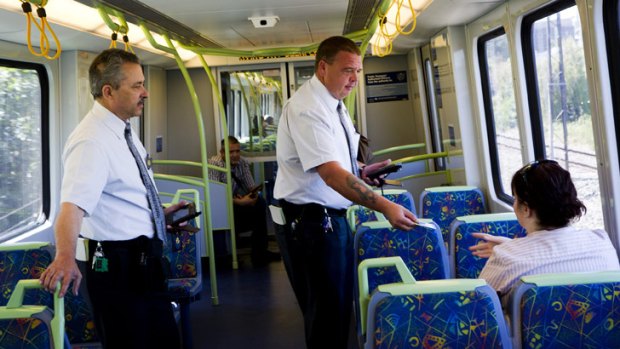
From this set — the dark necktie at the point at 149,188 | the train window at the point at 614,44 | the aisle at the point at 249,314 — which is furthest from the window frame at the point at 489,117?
the dark necktie at the point at 149,188

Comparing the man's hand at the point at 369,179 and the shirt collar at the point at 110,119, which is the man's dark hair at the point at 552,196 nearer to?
the man's hand at the point at 369,179

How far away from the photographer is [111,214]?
8.28 feet

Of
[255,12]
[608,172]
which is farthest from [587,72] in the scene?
[255,12]

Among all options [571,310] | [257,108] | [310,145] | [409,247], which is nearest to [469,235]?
[409,247]

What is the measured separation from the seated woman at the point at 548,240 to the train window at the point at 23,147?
4339 millimetres

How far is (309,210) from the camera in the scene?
2922 millimetres

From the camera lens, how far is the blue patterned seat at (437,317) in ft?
5.68

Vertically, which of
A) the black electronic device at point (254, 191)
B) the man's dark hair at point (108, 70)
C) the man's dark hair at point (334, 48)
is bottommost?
the black electronic device at point (254, 191)

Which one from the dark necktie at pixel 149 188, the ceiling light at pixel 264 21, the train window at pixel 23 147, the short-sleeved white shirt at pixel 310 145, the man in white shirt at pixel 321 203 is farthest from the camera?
the ceiling light at pixel 264 21

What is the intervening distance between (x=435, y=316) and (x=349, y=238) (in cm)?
131

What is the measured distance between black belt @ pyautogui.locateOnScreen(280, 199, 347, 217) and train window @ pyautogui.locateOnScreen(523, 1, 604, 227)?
58.0 inches

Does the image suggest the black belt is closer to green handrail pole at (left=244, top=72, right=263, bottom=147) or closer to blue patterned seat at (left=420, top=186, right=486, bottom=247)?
blue patterned seat at (left=420, top=186, right=486, bottom=247)

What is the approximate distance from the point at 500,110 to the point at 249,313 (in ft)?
9.15

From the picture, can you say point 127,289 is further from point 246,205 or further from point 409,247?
point 246,205
